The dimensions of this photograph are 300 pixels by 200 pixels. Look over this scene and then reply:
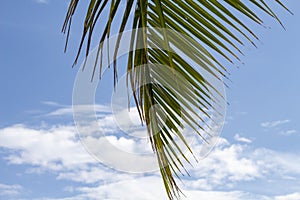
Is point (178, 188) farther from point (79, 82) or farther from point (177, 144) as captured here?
point (79, 82)

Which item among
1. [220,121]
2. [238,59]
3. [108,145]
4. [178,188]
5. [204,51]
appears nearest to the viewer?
[238,59]

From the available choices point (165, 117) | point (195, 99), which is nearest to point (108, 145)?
point (165, 117)

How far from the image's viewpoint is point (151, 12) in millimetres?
1629

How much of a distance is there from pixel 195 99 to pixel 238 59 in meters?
0.32

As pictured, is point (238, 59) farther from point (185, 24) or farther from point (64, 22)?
point (64, 22)

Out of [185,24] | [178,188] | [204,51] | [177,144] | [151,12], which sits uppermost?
[151,12]

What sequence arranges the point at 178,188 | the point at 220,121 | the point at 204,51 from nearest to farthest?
the point at 204,51
the point at 178,188
the point at 220,121

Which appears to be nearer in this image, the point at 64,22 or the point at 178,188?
the point at 64,22

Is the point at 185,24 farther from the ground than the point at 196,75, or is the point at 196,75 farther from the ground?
the point at 185,24

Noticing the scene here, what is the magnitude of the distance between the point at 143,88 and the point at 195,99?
0.22 m

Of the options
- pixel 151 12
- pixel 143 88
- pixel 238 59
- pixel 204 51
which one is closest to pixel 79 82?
pixel 143 88

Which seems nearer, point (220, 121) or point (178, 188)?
point (178, 188)

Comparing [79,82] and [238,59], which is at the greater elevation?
[79,82]

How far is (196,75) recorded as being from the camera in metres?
1.62
